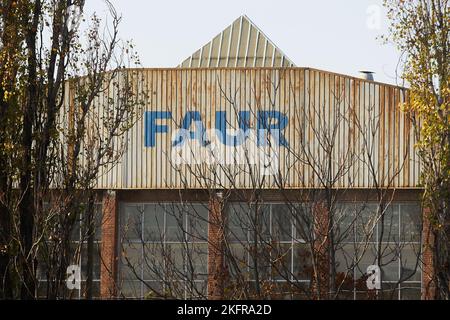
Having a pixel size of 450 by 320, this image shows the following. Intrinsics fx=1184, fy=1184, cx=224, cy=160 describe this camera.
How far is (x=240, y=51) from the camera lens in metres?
42.8

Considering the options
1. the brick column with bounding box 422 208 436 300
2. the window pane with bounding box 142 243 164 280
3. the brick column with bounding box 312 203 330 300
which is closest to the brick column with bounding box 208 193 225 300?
the window pane with bounding box 142 243 164 280

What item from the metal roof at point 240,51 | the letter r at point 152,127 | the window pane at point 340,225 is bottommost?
the window pane at point 340,225

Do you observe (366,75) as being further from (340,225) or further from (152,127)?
(340,225)

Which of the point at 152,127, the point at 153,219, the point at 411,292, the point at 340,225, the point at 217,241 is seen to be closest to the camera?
the point at 340,225

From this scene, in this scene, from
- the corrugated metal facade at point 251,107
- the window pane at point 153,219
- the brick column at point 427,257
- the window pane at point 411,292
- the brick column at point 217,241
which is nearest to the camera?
the brick column at point 217,241

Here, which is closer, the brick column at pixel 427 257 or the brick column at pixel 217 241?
the brick column at pixel 217 241

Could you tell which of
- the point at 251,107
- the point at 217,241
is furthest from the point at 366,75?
the point at 217,241

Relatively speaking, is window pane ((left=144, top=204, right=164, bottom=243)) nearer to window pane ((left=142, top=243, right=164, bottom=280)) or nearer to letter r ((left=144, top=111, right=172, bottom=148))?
window pane ((left=142, top=243, right=164, bottom=280))

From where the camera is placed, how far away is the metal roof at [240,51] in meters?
42.5

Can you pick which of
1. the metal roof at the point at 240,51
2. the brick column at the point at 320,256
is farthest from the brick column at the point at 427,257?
the metal roof at the point at 240,51

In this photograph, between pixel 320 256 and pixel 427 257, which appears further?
pixel 427 257

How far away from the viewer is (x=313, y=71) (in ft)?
126

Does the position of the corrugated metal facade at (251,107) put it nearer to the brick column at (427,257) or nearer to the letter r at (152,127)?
the letter r at (152,127)

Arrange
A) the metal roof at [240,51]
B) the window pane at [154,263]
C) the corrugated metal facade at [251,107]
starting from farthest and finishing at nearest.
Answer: the metal roof at [240,51], the corrugated metal facade at [251,107], the window pane at [154,263]
